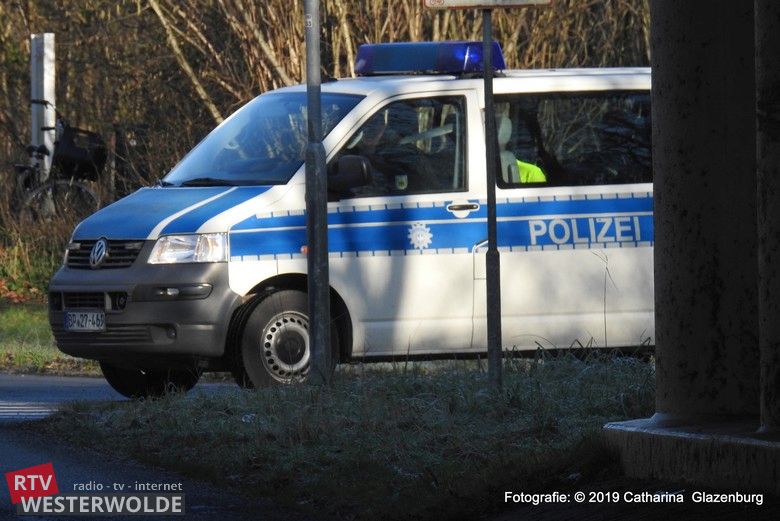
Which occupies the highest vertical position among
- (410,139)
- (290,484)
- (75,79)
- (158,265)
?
(75,79)

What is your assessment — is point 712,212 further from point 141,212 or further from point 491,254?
point 141,212

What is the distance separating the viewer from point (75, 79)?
83.9 feet

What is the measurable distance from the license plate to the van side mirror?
5.18 feet

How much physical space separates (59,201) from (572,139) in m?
10.6

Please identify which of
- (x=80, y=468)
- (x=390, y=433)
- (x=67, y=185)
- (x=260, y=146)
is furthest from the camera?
(x=67, y=185)

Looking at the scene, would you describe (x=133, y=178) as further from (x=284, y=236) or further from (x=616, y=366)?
(x=616, y=366)

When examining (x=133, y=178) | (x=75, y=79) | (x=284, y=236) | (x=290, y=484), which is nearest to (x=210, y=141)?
(x=284, y=236)

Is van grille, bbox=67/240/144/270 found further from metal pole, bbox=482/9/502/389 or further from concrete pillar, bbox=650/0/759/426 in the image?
concrete pillar, bbox=650/0/759/426

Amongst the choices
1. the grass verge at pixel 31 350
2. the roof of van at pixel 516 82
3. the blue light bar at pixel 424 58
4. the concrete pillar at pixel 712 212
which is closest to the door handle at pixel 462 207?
the roof of van at pixel 516 82

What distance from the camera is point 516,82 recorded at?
38.7ft

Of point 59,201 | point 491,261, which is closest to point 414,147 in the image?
point 491,261

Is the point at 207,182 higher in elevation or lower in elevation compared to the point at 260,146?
lower

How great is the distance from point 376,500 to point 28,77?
2076 centimetres

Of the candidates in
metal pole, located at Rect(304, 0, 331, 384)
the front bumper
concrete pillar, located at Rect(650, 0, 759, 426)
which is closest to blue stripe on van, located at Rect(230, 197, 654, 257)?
the front bumper
